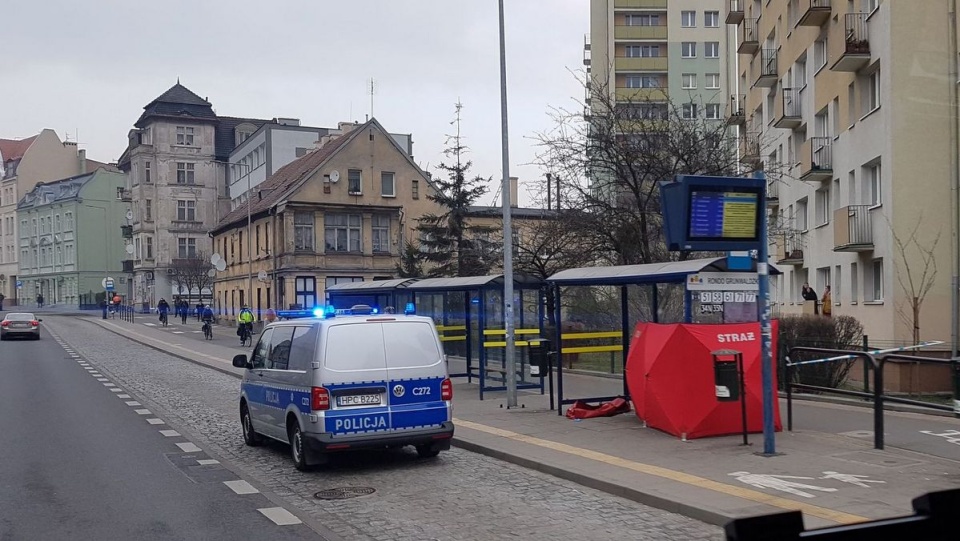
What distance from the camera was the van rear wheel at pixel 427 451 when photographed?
11.6 m

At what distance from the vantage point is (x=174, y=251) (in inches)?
3413

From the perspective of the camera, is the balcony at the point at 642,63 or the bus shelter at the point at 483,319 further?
the balcony at the point at 642,63

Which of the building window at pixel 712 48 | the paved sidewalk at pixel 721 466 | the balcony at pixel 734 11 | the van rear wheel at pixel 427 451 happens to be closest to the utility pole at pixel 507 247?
the paved sidewalk at pixel 721 466

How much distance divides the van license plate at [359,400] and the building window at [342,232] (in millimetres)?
44076

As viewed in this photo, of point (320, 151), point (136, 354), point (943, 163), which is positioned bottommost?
point (136, 354)

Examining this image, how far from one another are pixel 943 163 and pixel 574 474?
18.1m

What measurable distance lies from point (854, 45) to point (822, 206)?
746cm

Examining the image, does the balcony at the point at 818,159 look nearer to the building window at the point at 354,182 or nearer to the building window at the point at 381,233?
the building window at the point at 354,182

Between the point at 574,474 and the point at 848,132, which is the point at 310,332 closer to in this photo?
the point at 574,474

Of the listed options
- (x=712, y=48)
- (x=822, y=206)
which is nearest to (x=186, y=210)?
(x=712, y=48)

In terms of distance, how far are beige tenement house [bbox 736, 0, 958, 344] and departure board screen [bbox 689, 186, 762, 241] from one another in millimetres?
13518

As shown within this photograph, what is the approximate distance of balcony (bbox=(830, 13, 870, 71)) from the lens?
84.6ft

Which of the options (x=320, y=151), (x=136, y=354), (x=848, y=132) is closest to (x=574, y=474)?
(x=848, y=132)

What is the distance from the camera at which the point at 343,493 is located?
31.6 feet
